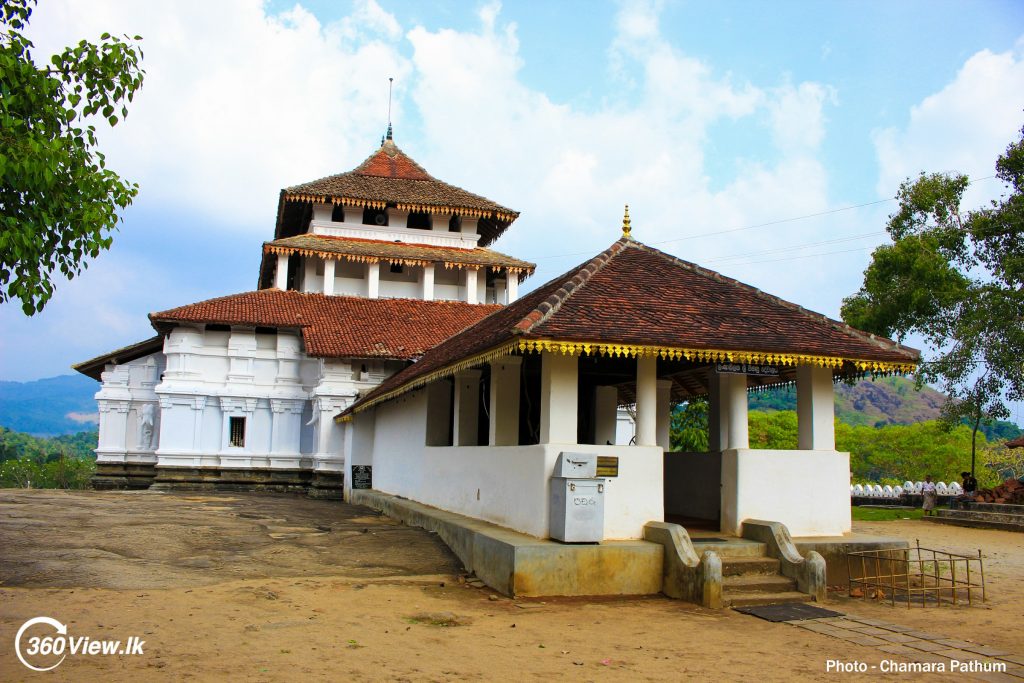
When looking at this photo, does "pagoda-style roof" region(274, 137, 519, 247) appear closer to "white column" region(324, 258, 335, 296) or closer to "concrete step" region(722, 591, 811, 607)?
"white column" region(324, 258, 335, 296)

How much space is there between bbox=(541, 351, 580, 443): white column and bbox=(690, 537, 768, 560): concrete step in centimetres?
179

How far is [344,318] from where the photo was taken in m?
27.1

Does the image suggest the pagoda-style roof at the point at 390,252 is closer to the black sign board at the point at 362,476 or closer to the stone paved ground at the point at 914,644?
the black sign board at the point at 362,476

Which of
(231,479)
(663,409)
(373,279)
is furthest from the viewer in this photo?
(373,279)

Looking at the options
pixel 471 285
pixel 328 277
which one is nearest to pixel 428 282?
pixel 471 285

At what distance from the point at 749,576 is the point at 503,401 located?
4.06 m

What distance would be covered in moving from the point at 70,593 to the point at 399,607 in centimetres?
313

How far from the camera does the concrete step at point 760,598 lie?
28.2 ft

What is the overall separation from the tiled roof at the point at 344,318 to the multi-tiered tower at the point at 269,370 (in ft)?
0.14

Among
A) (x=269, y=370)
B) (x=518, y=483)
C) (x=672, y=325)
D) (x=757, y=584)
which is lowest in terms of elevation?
(x=757, y=584)

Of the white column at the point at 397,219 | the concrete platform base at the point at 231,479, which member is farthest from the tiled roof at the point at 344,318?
the concrete platform base at the point at 231,479

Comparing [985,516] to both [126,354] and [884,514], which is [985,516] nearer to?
[884,514]

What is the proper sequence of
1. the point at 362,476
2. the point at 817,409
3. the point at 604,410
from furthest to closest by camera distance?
the point at 362,476, the point at 604,410, the point at 817,409

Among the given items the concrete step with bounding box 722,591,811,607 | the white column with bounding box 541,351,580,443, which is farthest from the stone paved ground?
the white column with bounding box 541,351,580,443
